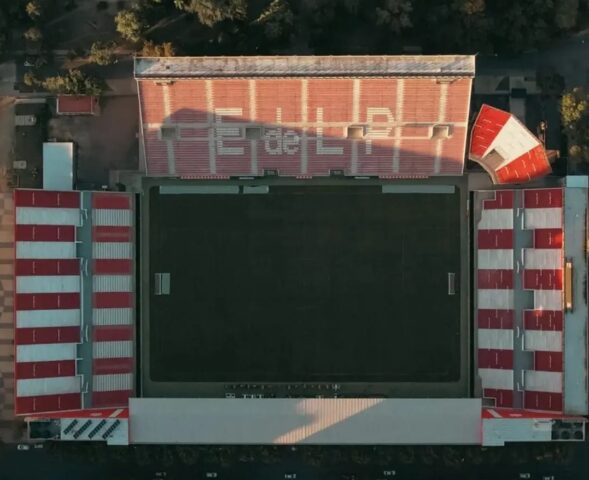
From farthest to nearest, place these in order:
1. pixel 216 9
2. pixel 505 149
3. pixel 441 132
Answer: pixel 505 149
pixel 441 132
pixel 216 9

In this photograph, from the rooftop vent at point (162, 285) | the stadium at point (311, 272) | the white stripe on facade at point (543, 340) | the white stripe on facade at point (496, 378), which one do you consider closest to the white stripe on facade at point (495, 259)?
the stadium at point (311, 272)

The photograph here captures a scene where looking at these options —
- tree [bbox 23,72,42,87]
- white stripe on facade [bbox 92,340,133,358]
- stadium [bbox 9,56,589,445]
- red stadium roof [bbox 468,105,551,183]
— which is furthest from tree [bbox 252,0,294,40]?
white stripe on facade [bbox 92,340,133,358]

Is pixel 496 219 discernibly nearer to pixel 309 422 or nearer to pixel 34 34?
pixel 309 422

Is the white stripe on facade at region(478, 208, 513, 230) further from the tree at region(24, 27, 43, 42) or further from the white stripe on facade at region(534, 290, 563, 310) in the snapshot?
the tree at region(24, 27, 43, 42)

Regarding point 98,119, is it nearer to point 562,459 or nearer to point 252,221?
point 252,221

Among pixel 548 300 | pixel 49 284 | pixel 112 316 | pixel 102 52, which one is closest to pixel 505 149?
pixel 548 300

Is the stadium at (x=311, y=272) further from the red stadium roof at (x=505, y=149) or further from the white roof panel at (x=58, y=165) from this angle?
the white roof panel at (x=58, y=165)

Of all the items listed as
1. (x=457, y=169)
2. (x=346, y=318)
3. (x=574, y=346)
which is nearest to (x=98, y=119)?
(x=346, y=318)
